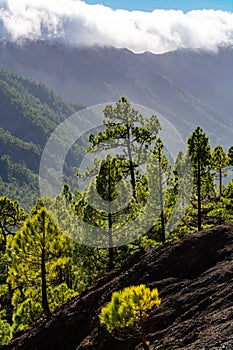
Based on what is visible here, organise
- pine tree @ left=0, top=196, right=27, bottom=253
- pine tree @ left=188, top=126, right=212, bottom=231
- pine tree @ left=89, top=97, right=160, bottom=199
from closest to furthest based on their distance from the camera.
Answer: pine tree @ left=188, top=126, right=212, bottom=231, pine tree @ left=89, top=97, right=160, bottom=199, pine tree @ left=0, top=196, right=27, bottom=253

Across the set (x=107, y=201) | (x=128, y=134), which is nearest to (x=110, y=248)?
(x=107, y=201)

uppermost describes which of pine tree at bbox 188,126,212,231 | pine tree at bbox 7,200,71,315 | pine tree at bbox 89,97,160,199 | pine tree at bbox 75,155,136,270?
pine tree at bbox 89,97,160,199

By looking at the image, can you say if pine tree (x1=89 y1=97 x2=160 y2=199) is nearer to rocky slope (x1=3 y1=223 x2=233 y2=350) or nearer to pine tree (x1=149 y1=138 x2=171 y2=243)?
pine tree (x1=149 y1=138 x2=171 y2=243)

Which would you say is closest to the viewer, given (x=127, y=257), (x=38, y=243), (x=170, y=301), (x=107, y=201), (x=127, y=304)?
(x=127, y=304)

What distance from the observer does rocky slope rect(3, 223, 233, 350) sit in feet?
65.1

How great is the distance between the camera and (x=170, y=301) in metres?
22.9

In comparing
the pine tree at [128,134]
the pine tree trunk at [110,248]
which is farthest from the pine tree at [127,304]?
the pine tree at [128,134]

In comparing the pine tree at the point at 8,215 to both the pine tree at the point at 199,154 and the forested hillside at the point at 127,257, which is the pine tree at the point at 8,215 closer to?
the forested hillside at the point at 127,257

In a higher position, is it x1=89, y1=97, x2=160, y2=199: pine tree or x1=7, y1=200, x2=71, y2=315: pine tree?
x1=89, y1=97, x2=160, y2=199: pine tree

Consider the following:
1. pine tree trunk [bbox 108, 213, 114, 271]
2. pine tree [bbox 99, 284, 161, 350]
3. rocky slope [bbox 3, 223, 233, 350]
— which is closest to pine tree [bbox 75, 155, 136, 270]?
pine tree trunk [bbox 108, 213, 114, 271]

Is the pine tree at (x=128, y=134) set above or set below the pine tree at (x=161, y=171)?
above

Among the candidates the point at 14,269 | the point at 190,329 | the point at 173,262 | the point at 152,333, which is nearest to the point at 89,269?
the point at 14,269

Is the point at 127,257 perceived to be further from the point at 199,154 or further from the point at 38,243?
the point at 199,154

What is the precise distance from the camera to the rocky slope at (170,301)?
1984 cm
